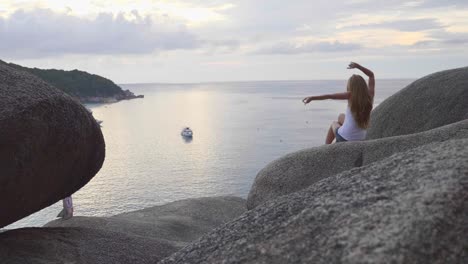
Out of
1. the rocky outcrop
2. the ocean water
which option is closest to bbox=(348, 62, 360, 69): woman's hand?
the rocky outcrop

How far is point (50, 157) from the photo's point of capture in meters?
8.52

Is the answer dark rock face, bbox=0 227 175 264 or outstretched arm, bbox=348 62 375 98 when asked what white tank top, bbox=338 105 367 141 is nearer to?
outstretched arm, bbox=348 62 375 98

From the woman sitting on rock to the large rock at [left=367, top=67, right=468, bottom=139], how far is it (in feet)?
10.5

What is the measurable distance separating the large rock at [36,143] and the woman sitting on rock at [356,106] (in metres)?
4.89

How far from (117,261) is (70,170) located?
180 centimetres

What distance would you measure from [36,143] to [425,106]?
38.8 feet

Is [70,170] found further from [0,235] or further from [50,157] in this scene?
[0,235]

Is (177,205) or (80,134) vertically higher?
(80,134)

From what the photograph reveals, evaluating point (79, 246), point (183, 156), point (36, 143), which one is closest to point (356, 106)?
point (79, 246)

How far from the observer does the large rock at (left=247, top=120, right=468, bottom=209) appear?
35.7ft

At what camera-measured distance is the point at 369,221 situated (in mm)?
4180

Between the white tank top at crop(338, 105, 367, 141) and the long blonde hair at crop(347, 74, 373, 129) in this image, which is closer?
the long blonde hair at crop(347, 74, 373, 129)

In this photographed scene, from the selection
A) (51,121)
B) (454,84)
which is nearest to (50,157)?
(51,121)

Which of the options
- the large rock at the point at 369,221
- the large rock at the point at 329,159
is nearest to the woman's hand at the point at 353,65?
the large rock at the point at 329,159
